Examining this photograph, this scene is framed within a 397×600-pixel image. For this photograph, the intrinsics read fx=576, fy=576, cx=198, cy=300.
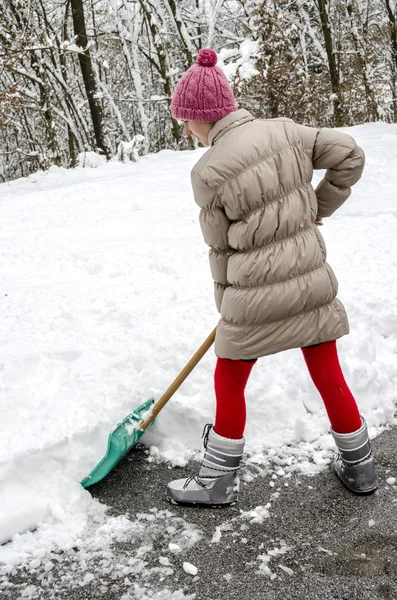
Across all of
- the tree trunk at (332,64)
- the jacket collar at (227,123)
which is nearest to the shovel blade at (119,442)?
the jacket collar at (227,123)

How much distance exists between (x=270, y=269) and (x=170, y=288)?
1836 mm

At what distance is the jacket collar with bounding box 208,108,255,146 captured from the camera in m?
2.28

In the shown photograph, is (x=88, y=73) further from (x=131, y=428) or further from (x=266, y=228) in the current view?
(x=266, y=228)

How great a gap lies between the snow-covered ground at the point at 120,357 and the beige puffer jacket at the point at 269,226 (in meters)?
0.86

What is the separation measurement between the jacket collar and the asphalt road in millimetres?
1601

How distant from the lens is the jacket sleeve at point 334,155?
7.48 feet

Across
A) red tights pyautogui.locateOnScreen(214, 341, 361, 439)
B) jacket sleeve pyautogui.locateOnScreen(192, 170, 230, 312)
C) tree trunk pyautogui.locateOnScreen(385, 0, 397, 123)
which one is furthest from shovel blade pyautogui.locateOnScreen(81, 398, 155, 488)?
tree trunk pyautogui.locateOnScreen(385, 0, 397, 123)

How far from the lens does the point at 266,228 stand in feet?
7.35

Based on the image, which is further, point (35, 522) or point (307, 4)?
point (307, 4)

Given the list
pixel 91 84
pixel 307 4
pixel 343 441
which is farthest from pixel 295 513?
pixel 307 4

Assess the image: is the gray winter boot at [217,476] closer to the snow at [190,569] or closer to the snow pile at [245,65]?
the snow at [190,569]

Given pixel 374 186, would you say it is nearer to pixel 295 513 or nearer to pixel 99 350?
pixel 99 350

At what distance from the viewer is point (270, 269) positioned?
2.28 metres

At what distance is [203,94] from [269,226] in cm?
57
